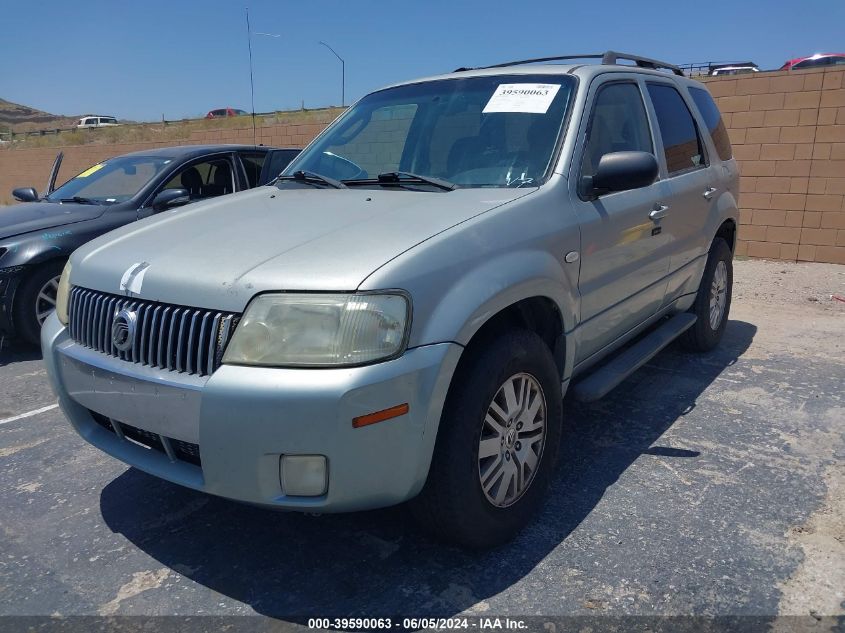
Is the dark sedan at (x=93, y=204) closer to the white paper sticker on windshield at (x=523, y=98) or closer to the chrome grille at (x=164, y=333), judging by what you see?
the white paper sticker on windshield at (x=523, y=98)

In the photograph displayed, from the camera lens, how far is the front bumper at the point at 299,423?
1991mm

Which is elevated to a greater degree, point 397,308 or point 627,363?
point 397,308

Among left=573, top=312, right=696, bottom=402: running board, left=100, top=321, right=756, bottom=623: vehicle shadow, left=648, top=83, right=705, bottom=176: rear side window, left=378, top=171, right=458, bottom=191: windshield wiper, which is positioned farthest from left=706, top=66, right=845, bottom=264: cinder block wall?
left=378, top=171, right=458, bottom=191: windshield wiper

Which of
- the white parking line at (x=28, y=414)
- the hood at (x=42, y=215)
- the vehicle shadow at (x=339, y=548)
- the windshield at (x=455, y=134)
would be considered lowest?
the white parking line at (x=28, y=414)

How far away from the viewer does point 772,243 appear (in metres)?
8.76

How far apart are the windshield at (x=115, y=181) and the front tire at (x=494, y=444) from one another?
4.76 meters

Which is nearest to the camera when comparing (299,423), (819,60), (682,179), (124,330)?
(299,423)

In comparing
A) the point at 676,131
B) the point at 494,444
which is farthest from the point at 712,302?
the point at 494,444

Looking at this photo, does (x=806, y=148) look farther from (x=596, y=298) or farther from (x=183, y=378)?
(x=183, y=378)

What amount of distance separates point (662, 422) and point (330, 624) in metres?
2.37

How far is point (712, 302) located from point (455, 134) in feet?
8.87

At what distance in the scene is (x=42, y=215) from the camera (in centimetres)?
568

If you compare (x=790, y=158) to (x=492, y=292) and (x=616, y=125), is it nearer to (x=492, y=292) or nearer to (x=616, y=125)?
(x=616, y=125)

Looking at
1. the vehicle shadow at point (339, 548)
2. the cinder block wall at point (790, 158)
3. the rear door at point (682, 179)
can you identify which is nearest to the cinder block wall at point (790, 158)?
the cinder block wall at point (790, 158)
